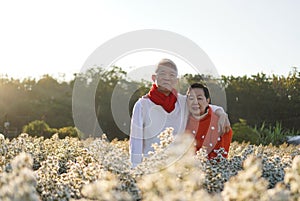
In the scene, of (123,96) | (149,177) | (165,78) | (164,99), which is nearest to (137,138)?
(164,99)

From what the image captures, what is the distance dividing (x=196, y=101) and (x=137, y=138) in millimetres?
944

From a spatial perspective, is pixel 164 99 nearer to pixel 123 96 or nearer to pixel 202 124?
pixel 202 124

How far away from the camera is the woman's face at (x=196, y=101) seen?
6422 mm

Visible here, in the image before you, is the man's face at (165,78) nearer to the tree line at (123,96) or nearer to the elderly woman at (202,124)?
the elderly woman at (202,124)

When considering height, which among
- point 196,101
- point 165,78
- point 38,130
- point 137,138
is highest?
point 165,78

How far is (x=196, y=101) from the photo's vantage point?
643 cm

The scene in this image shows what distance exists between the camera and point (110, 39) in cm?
831

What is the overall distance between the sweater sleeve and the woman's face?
677mm

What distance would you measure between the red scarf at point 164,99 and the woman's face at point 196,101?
22 centimetres

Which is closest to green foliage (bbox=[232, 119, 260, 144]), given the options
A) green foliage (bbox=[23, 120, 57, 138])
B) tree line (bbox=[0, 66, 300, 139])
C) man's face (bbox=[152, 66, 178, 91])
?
tree line (bbox=[0, 66, 300, 139])

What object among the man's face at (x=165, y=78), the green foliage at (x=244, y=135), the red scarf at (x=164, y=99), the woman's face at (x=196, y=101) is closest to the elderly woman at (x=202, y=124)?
the woman's face at (x=196, y=101)

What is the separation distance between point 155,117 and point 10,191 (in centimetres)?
401

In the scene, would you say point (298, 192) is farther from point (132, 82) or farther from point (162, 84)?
point (132, 82)

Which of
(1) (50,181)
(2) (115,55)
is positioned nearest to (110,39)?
(2) (115,55)
